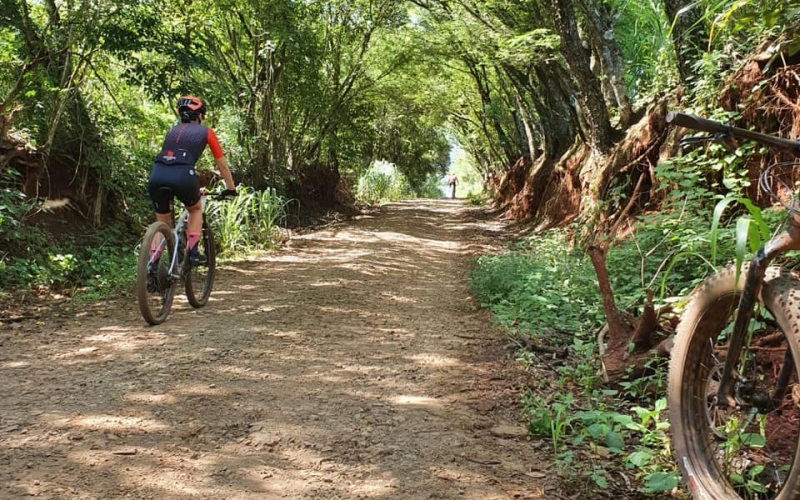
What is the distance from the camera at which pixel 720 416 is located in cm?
230

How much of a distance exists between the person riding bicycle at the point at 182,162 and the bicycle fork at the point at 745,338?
4.02 m

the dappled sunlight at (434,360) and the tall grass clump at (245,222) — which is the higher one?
the tall grass clump at (245,222)

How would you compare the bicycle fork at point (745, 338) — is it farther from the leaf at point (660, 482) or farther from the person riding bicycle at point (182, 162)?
the person riding bicycle at point (182, 162)

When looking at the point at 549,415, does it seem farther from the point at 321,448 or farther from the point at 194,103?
the point at 194,103

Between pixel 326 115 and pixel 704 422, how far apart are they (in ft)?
38.6

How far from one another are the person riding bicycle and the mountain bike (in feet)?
12.6

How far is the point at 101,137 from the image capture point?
7.84 metres

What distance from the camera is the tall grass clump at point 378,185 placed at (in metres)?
19.9

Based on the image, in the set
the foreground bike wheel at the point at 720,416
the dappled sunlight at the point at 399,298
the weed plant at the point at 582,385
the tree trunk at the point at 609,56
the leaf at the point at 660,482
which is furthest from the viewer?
the tree trunk at the point at 609,56

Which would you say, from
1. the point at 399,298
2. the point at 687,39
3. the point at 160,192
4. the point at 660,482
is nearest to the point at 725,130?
the point at 660,482

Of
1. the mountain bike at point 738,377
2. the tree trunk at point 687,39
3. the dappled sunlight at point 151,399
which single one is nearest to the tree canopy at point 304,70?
the tree trunk at point 687,39

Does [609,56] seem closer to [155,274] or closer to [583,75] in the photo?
[583,75]

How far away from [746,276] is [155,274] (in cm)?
406

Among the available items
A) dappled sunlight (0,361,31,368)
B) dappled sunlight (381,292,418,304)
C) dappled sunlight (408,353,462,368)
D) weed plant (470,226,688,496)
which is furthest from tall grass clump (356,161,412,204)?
dappled sunlight (0,361,31,368)
